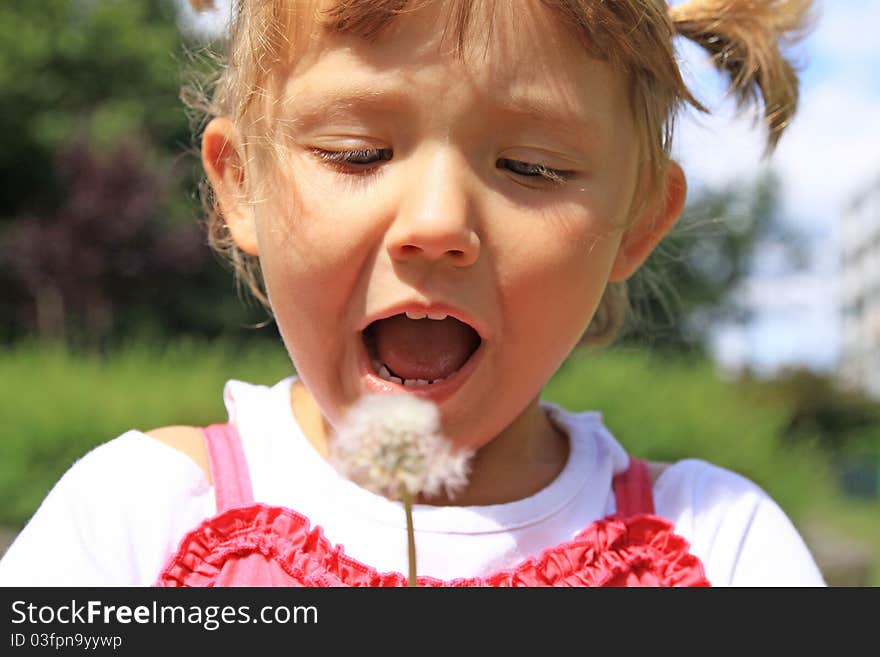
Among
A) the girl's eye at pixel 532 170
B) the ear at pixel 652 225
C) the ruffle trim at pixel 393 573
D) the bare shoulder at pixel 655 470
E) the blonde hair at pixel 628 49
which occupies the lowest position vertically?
the ruffle trim at pixel 393 573

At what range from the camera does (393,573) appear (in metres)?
1.29

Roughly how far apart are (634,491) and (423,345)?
0.53 metres

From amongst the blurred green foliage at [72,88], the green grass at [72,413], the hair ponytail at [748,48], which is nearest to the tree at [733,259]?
the blurred green foliage at [72,88]

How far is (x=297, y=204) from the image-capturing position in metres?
1.23

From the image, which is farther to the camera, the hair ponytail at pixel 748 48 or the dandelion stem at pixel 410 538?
the hair ponytail at pixel 748 48

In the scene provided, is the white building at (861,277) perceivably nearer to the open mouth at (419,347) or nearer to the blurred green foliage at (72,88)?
the blurred green foliage at (72,88)

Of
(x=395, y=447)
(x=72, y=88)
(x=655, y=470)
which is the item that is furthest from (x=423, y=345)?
(x=72, y=88)

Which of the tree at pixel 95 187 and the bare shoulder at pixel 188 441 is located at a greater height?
the tree at pixel 95 187

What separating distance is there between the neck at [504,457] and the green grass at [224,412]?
3.34 meters

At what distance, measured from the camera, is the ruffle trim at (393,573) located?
1.28 meters

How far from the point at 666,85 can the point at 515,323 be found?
48 cm

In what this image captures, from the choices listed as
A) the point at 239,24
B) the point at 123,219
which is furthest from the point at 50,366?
the point at 123,219

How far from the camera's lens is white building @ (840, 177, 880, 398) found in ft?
172

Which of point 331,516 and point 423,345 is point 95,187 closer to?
point 331,516
